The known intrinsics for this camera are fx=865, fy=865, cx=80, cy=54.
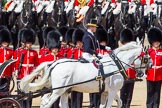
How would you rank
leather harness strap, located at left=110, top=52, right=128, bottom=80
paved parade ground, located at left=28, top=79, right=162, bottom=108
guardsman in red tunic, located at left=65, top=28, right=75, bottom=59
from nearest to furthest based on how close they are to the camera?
leather harness strap, located at left=110, top=52, right=128, bottom=80, guardsman in red tunic, located at left=65, top=28, right=75, bottom=59, paved parade ground, located at left=28, top=79, right=162, bottom=108

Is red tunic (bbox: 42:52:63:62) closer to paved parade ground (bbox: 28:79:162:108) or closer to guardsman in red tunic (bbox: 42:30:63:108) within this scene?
guardsman in red tunic (bbox: 42:30:63:108)

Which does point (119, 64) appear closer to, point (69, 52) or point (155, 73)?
point (155, 73)

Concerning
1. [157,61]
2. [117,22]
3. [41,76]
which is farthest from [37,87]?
[117,22]

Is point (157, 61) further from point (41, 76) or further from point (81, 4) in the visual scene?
point (81, 4)

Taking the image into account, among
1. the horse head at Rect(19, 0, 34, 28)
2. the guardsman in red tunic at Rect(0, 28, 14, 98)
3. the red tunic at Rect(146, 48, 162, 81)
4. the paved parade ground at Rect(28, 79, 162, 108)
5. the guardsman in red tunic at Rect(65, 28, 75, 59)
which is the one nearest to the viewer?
the guardsman in red tunic at Rect(0, 28, 14, 98)

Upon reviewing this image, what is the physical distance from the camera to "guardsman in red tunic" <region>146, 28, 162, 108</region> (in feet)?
45.5

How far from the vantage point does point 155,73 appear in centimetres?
1388

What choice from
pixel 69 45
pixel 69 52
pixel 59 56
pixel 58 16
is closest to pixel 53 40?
pixel 69 52

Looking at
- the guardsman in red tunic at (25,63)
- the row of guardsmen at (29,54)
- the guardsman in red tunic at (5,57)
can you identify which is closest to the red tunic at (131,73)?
the row of guardsmen at (29,54)

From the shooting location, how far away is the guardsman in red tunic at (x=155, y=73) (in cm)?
1388

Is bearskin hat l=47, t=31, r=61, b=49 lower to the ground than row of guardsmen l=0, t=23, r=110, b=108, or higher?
higher

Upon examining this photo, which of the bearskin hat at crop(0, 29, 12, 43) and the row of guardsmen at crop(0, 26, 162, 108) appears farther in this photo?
the bearskin hat at crop(0, 29, 12, 43)

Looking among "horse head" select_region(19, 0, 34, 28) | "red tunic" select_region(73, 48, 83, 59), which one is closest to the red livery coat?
"red tunic" select_region(73, 48, 83, 59)

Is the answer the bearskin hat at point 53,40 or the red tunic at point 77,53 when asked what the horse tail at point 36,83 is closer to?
the bearskin hat at point 53,40
